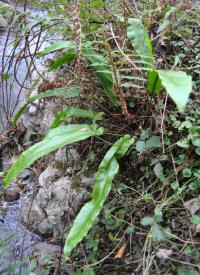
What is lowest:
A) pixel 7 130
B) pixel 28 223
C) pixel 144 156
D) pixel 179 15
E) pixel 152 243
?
pixel 28 223

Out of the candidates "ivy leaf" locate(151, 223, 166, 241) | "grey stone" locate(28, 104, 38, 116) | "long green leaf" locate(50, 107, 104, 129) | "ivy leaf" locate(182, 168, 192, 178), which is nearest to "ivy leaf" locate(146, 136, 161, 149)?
"ivy leaf" locate(182, 168, 192, 178)

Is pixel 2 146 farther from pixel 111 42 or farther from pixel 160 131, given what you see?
pixel 160 131

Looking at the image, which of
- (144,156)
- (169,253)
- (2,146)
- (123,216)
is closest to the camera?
(169,253)

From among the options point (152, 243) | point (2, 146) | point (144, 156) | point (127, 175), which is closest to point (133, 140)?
point (144, 156)

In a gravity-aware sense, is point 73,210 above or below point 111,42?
below

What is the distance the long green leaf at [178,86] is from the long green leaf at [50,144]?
1.65 feet

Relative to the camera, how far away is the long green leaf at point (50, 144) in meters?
1.68

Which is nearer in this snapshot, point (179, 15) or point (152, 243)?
point (152, 243)

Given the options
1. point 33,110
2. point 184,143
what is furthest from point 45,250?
point 33,110

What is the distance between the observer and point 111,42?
2389mm

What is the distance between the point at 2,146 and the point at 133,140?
169 centimetres

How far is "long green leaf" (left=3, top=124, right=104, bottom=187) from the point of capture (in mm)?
1681

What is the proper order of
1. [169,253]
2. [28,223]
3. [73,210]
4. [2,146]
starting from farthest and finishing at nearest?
[2,146] < [28,223] < [73,210] < [169,253]

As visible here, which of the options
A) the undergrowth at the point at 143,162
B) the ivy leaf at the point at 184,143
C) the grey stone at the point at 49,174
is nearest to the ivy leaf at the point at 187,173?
the undergrowth at the point at 143,162
